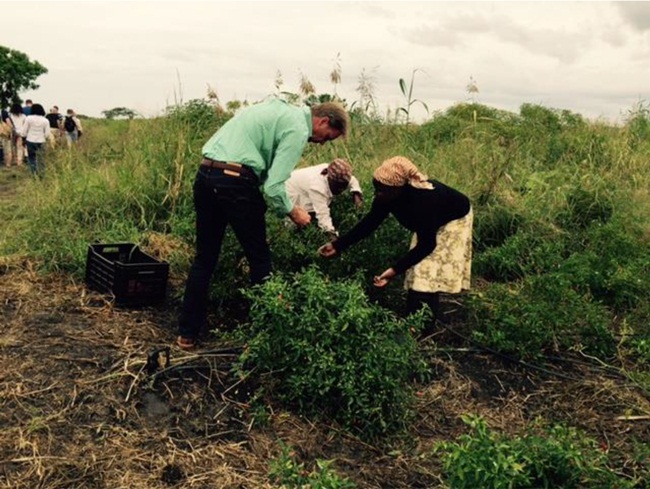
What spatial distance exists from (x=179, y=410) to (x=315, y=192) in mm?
1749

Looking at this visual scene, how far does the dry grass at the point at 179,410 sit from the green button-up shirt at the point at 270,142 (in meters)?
1.03

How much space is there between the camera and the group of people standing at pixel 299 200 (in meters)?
3.60

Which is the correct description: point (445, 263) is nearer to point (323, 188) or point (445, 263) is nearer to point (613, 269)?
point (323, 188)

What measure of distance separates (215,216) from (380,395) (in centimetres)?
138

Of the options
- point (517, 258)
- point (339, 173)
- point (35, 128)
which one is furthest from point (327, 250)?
point (35, 128)

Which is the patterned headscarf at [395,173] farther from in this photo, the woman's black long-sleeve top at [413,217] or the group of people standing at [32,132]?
the group of people standing at [32,132]

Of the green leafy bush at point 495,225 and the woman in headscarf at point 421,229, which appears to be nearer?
the woman in headscarf at point 421,229

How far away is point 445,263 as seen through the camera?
4.34 metres

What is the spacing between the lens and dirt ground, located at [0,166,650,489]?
2.89 meters

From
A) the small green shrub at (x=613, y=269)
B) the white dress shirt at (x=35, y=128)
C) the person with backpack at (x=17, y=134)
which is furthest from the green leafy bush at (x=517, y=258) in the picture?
the person with backpack at (x=17, y=134)

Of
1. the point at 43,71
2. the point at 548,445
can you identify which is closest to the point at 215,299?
the point at 548,445

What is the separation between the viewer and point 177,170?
6254 millimetres

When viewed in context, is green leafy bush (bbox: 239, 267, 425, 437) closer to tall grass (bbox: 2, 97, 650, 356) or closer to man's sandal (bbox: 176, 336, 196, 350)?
man's sandal (bbox: 176, 336, 196, 350)

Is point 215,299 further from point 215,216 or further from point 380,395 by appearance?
point 380,395
